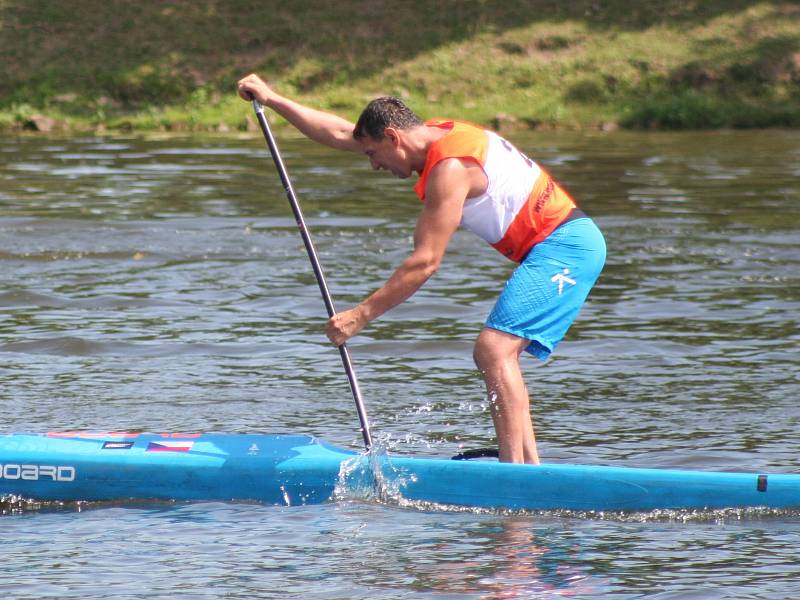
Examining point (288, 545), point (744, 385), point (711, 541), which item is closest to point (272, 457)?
point (288, 545)

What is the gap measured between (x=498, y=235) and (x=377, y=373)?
3391 mm

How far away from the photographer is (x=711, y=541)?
658cm

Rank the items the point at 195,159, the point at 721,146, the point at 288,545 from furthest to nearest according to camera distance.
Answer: the point at 721,146, the point at 195,159, the point at 288,545

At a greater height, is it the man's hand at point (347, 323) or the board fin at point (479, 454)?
the man's hand at point (347, 323)

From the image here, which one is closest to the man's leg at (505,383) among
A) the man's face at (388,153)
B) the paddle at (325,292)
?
the paddle at (325,292)

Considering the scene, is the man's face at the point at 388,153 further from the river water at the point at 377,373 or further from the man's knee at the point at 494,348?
the river water at the point at 377,373

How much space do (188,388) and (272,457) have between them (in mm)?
2606

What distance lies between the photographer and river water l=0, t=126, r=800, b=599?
20.5ft

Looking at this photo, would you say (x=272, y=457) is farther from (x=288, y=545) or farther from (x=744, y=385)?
(x=744, y=385)

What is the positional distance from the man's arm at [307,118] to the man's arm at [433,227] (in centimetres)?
86

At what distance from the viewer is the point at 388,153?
6812mm

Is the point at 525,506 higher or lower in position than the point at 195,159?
lower

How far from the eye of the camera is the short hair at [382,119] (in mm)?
6754

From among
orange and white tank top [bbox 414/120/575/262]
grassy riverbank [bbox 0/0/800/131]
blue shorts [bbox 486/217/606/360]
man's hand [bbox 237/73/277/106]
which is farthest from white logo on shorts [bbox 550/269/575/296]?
grassy riverbank [bbox 0/0/800/131]
